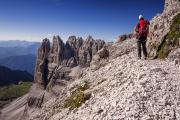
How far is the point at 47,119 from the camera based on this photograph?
3058 cm

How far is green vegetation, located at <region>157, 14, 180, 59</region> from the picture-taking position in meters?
31.5

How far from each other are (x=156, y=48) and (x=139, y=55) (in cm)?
197

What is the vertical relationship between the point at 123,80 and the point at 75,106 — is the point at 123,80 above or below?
above

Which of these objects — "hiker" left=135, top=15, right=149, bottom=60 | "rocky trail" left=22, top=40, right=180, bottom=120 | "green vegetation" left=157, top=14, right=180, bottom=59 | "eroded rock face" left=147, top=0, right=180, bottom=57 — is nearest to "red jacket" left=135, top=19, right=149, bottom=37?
"hiker" left=135, top=15, right=149, bottom=60

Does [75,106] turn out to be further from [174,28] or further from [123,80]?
[174,28]

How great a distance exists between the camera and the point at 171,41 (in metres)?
32.4

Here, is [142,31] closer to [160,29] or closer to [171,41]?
[171,41]

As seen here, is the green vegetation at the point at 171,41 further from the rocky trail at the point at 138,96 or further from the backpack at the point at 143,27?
the rocky trail at the point at 138,96

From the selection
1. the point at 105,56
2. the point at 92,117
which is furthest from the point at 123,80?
the point at 105,56

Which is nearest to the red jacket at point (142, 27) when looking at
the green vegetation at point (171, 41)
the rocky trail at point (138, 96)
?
the green vegetation at point (171, 41)

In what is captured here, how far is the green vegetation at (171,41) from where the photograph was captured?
3155 cm

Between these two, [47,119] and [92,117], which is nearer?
[92,117]

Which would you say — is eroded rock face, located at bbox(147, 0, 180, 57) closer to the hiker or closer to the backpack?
the hiker

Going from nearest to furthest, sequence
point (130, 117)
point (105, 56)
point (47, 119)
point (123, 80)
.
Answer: point (130, 117)
point (123, 80)
point (47, 119)
point (105, 56)
